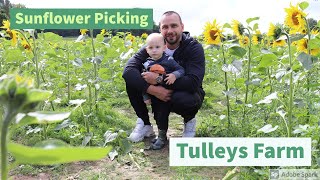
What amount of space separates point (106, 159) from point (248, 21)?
3.83 feet

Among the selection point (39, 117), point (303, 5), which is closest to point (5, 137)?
point (39, 117)

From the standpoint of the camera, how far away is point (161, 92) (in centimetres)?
262

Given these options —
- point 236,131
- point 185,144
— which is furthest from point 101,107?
point 185,144

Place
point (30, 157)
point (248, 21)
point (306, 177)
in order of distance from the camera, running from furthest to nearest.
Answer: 1. point (248, 21)
2. point (306, 177)
3. point (30, 157)

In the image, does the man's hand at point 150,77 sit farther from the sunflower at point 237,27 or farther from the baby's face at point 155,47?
the sunflower at point 237,27

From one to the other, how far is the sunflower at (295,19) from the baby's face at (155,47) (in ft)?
2.41

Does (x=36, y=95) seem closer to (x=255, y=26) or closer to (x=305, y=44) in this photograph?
(x=305, y=44)

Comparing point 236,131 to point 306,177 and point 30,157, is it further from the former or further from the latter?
point 30,157

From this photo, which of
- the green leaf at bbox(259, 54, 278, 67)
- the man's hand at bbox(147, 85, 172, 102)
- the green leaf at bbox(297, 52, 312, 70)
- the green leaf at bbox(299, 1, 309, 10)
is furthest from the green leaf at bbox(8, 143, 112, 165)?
the man's hand at bbox(147, 85, 172, 102)

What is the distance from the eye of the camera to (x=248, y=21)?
260 cm

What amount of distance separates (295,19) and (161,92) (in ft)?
2.86

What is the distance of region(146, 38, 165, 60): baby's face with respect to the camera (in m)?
2.60

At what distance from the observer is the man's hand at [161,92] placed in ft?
8.60

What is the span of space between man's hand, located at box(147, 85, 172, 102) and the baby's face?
200 mm
